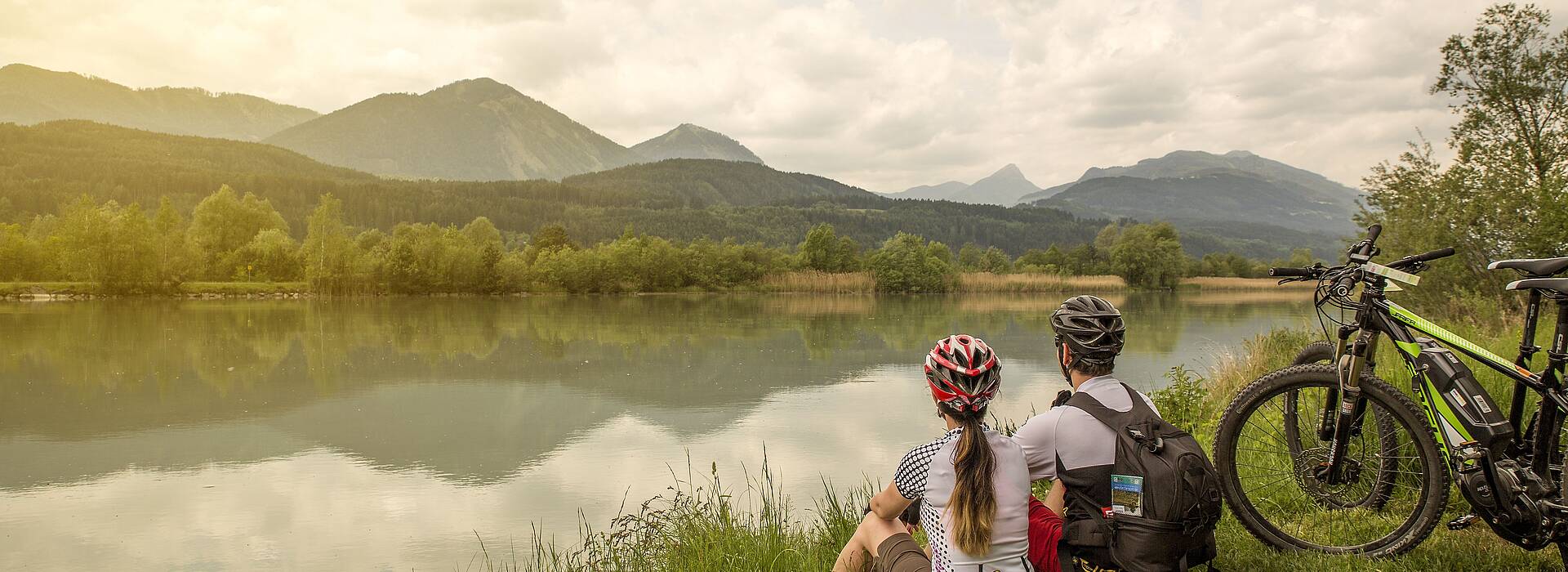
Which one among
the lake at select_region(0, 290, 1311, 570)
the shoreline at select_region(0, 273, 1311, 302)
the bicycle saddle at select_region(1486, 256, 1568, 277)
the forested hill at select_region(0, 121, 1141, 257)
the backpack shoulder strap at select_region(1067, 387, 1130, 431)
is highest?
the forested hill at select_region(0, 121, 1141, 257)

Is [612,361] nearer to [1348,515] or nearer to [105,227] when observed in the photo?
[1348,515]

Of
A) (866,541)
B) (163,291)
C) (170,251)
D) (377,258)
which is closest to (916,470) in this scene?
(866,541)

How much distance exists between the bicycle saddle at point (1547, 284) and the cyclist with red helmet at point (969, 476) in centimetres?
241

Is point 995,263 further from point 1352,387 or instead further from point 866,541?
point 866,541

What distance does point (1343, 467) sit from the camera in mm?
3918

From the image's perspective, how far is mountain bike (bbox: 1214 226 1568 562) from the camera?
3461 millimetres

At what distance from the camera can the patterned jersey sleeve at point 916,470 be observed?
256 centimetres

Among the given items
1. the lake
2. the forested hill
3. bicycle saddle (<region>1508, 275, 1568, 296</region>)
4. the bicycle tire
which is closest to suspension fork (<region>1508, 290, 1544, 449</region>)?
bicycle saddle (<region>1508, 275, 1568, 296</region>)

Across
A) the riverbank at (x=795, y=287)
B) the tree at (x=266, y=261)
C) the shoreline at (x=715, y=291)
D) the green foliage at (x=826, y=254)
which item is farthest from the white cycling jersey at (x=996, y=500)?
the green foliage at (x=826, y=254)

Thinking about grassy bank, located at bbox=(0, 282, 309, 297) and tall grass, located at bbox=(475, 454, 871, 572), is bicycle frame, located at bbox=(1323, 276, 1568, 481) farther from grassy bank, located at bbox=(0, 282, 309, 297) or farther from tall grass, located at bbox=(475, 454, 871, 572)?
grassy bank, located at bbox=(0, 282, 309, 297)

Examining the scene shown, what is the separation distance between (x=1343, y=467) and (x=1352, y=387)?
482mm

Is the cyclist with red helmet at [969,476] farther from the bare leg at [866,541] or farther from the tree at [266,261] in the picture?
the tree at [266,261]

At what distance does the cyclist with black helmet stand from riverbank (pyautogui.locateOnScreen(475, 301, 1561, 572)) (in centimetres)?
162

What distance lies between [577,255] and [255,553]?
5271cm
